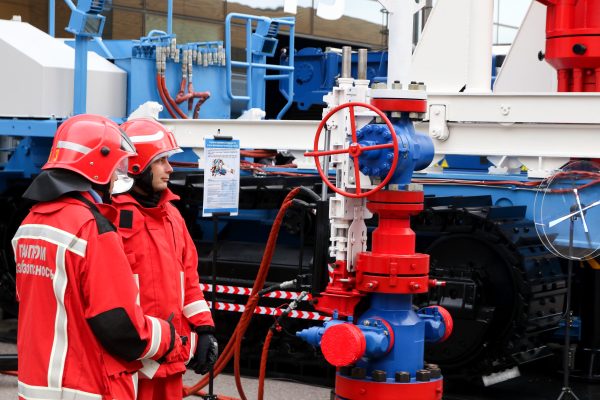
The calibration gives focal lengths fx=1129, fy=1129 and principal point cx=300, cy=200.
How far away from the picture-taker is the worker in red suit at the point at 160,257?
16.9 ft

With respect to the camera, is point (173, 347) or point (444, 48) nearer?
point (173, 347)

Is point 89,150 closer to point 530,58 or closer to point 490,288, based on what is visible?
point 490,288

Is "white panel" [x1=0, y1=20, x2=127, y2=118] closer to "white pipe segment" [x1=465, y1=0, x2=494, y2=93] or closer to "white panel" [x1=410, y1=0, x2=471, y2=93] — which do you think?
"white panel" [x1=410, y1=0, x2=471, y2=93]

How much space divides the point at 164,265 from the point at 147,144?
0.76 m

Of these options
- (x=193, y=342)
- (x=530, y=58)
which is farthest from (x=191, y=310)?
(x=530, y=58)

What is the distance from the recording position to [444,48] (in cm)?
826

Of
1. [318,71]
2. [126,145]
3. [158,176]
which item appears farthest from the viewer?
[318,71]

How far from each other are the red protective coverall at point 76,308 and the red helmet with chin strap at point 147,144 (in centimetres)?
113

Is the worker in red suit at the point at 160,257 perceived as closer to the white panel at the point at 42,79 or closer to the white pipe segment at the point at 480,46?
the white pipe segment at the point at 480,46

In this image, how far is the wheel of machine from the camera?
7.89 meters

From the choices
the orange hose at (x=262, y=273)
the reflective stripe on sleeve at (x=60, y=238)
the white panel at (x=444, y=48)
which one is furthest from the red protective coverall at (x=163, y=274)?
the white panel at (x=444, y=48)

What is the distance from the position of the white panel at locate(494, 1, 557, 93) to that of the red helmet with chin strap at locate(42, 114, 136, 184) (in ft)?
17.6

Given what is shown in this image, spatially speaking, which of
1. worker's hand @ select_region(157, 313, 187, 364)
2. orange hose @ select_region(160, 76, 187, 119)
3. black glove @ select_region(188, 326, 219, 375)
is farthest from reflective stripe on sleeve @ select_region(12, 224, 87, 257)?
orange hose @ select_region(160, 76, 187, 119)

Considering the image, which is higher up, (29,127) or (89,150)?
(29,127)
